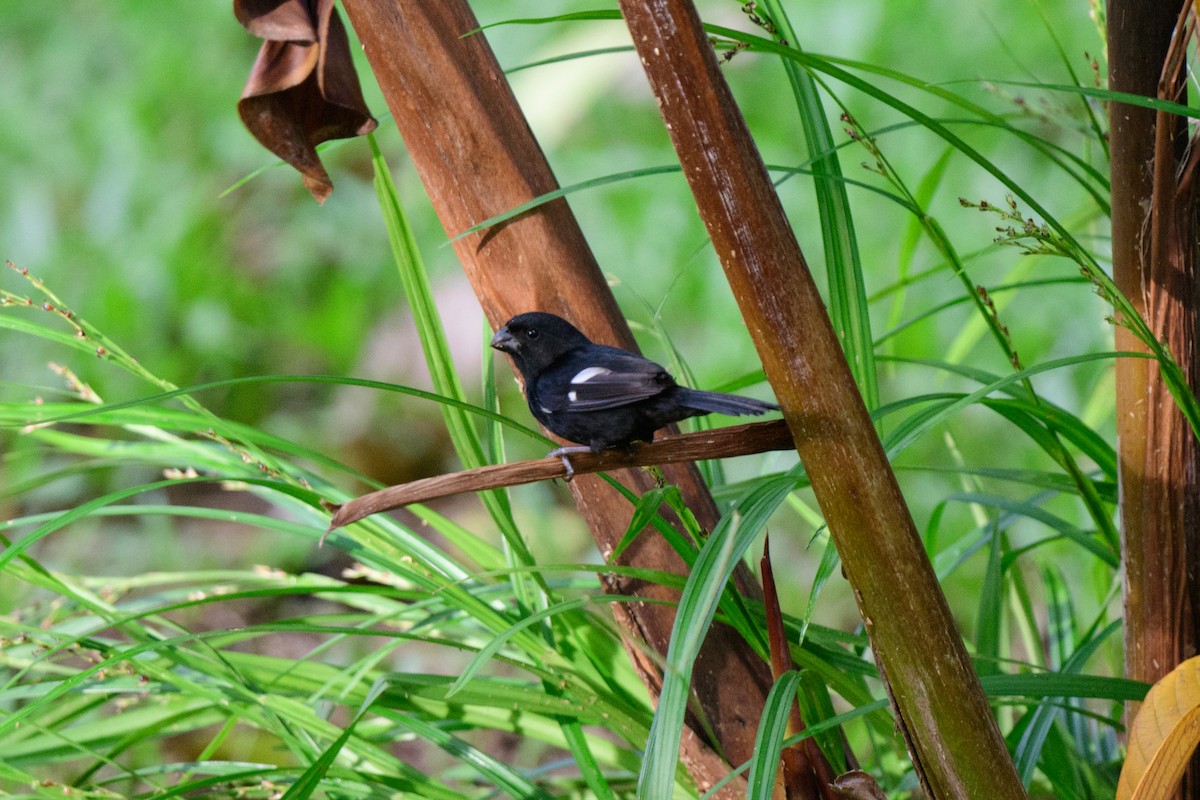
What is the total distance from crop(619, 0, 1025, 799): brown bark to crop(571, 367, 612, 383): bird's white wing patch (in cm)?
29

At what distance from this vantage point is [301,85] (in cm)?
114

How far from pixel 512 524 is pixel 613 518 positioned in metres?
0.11

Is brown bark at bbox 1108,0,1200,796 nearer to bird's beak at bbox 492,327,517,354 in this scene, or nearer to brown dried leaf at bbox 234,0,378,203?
bird's beak at bbox 492,327,517,354

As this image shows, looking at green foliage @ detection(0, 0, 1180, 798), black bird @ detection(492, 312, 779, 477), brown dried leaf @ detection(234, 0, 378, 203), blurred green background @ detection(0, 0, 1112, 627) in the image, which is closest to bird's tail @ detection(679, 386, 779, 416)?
black bird @ detection(492, 312, 779, 477)

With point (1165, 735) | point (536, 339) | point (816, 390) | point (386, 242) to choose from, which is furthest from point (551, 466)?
point (386, 242)

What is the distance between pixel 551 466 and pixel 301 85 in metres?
0.57

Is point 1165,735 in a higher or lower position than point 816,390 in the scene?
lower

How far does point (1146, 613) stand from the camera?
103 centimetres

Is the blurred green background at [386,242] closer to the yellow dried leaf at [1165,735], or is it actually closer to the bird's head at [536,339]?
the bird's head at [536,339]

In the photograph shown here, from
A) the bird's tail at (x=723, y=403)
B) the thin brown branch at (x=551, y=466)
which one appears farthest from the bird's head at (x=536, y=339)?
the thin brown branch at (x=551, y=466)

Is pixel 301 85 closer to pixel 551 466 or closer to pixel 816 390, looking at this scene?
pixel 551 466

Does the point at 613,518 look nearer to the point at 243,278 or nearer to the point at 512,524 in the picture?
the point at 512,524

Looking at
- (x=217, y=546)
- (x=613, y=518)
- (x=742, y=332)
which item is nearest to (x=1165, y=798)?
(x=613, y=518)

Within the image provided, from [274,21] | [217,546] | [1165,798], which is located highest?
[274,21]
